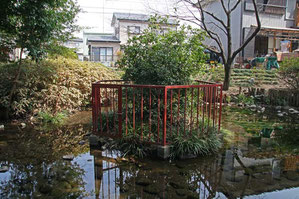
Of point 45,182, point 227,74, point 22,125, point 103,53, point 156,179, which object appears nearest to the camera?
point 45,182

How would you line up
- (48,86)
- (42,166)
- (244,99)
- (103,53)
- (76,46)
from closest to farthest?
(42,166)
(48,86)
(244,99)
(103,53)
(76,46)

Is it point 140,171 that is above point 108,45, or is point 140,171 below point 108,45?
below

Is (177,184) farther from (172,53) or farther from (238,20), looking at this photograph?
(238,20)

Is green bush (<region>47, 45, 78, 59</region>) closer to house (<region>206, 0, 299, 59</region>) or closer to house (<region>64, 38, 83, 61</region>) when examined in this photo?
house (<region>64, 38, 83, 61</region>)

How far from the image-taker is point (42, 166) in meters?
3.61

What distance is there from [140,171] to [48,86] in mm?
4745

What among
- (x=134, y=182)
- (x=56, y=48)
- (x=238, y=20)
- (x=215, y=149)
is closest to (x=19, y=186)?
(x=134, y=182)

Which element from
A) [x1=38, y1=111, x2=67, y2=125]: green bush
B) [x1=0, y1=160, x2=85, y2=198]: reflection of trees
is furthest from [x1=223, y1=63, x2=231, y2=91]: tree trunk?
[x1=0, y1=160, x2=85, y2=198]: reflection of trees

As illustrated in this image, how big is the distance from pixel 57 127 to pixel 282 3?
20.3m

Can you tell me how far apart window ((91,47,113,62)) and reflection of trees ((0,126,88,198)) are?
20137 millimetres

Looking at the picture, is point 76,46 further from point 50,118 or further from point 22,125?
point 22,125

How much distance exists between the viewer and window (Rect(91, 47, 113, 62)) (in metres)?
24.9

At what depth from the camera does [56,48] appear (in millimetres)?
7188

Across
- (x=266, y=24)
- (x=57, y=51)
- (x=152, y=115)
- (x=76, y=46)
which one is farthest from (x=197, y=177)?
(x=76, y=46)
